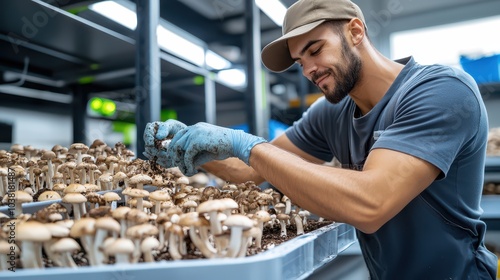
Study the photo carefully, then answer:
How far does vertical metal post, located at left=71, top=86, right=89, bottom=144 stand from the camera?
2.33 m

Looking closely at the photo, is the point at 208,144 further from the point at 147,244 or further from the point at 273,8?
the point at 273,8

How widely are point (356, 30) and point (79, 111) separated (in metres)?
1.96

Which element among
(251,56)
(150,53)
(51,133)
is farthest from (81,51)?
(51,133)

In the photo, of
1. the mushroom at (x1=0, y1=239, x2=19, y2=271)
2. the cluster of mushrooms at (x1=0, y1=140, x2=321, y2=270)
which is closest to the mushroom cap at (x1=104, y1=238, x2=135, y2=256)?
the cluster of mushrooms at (x1=0, y1=140, x2=321, y2=270)

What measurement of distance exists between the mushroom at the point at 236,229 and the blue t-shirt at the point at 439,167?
1.01ft

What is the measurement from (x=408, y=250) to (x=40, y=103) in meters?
3.46

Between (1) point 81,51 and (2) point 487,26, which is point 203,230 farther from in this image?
(2) point 487,26

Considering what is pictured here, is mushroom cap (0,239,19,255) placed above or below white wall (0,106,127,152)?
below

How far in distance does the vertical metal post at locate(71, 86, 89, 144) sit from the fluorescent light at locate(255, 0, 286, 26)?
1.43m

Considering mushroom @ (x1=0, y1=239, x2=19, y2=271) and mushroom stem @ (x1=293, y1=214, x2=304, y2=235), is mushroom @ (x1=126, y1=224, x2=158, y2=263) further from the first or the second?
mushroom stem @ (x1=293, y1=214, x2=304, y2=235)

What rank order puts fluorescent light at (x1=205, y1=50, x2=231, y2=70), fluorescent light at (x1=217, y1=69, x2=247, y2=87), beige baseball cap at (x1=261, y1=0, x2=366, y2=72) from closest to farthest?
beige baseball cap at (x1=261, y1=0, x2=366, y2=72) < fluorescent light at (x1=205, y1=50, x2=231, y2=70) < fluorescent light at (x1=217, y1=69, x2=247, y2=87)

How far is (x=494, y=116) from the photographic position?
4332 millimetres

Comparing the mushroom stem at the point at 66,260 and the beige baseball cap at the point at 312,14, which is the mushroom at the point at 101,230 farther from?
the beige baseball cap at the point at 312,14

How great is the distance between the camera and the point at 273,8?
9.14ft
